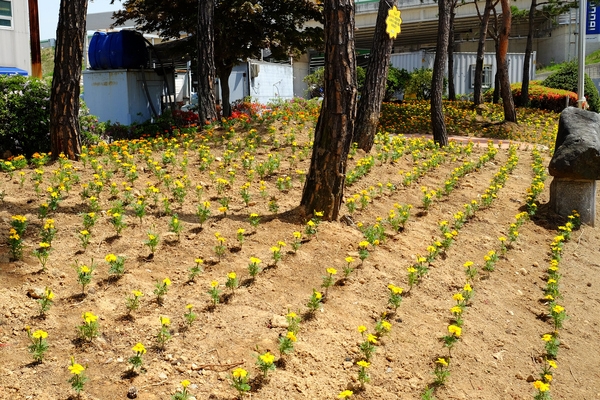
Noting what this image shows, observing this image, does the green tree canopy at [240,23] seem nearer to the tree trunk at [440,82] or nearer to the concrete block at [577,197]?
the tree trunk at [440,82]

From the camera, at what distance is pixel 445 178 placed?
8938 mm

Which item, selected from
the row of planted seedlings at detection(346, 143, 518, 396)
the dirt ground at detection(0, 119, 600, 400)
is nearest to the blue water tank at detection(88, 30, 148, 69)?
the dirt ground at detection(0, 119, 600, 400)

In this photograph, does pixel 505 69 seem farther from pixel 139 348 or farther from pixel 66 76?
pixel 139 348

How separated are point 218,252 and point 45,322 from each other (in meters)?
1.45

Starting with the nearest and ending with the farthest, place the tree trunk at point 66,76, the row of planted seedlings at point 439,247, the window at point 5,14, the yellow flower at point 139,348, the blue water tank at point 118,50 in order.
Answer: the yellow flower at point 139,348 → the row of planted seedlings at point 439,247 → the tree trunk at point 66,76 → the blue water tank at point 118,50 → the window at point 5,14

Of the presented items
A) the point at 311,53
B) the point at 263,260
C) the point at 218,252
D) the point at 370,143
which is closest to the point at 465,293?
the point at 263,260

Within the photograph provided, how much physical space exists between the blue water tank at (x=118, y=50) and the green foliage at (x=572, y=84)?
16.3 m

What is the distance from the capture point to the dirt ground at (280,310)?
3553mm

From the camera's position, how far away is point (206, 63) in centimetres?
1162

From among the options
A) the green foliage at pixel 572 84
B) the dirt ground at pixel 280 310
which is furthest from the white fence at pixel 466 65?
the dirt ground at pixel 280 310

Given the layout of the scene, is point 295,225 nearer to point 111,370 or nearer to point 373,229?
point 373,229

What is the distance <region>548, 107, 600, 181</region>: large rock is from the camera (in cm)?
755

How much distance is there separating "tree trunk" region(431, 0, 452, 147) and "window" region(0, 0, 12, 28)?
573 inches

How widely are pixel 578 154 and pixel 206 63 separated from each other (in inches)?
261
